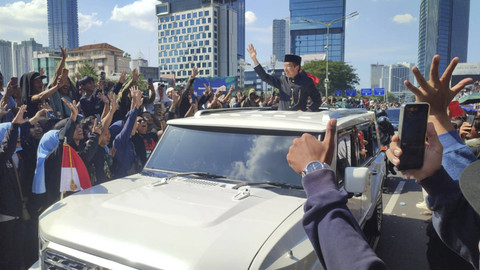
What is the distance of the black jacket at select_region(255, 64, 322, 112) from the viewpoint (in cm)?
596

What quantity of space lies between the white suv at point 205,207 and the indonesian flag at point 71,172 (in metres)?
1.01

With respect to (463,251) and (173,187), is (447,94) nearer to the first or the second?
(463,251)

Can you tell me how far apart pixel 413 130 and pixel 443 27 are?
19127 centimetres

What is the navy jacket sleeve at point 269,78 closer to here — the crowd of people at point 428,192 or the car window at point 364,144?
the car window at point 364,144

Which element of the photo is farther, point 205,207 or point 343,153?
point 343,153

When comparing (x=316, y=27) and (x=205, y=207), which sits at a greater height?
(x=316, y=27)

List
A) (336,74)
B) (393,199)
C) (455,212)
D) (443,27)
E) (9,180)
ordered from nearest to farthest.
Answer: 1. (455,212)
2. (9,180)
3. (393,199)
4. (336,74)
5. (443,27)

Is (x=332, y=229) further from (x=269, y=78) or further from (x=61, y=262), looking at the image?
(x=269, y=78)

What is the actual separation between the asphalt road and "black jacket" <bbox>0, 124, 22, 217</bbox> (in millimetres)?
4394

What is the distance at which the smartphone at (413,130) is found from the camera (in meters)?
1.27

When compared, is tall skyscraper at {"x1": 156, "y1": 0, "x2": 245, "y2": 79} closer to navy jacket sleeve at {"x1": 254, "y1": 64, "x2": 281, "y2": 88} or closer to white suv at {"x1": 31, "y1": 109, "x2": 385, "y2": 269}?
navy jacket sleeve at {"x1": 254, "y1": 64, "x2": 281, "y2": 88}

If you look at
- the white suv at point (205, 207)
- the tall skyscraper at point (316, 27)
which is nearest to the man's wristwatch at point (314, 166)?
the white suv at point (205, 207)

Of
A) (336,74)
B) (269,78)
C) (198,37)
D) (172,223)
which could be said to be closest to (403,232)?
(269,78)

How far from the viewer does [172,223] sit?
7.26 ft
